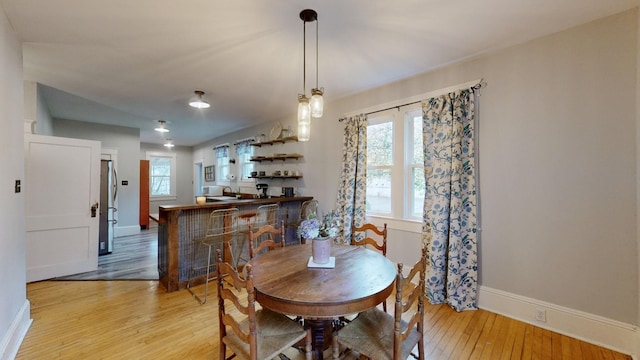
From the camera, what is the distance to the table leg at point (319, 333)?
185 centimetres

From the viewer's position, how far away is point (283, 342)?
4.76 ft

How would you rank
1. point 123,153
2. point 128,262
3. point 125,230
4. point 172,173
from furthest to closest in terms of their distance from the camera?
point 172,173, point 125,230, point 123,153, point 128,262

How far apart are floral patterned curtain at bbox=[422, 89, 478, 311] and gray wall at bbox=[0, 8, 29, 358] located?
12.0ft

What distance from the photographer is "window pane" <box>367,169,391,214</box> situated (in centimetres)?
350

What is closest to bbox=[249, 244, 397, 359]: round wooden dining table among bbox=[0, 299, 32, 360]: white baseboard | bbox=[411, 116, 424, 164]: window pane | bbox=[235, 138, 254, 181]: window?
bbox=[411, 116, 424, 164]: window pane

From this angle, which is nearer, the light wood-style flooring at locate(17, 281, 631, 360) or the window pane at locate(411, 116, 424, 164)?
the light wood-style flooring at locate(17, 281, 631, 360)

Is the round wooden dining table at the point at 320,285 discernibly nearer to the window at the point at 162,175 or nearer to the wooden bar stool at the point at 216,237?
the wooden bar stool at the point at 216,237

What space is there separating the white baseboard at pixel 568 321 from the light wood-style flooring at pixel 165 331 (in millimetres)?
63

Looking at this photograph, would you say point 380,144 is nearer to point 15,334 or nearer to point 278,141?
point 278,141

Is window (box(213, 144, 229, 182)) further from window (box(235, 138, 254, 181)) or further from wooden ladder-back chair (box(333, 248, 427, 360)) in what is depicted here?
wooden ladder-back chair (box(333, 248, 427, 360))

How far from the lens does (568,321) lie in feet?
7.09

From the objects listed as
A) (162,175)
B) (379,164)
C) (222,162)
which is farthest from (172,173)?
(379,164)

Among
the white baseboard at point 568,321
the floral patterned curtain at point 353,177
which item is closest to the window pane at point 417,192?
the floral patterned curtain at point 353,177

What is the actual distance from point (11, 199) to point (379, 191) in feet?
12.1
